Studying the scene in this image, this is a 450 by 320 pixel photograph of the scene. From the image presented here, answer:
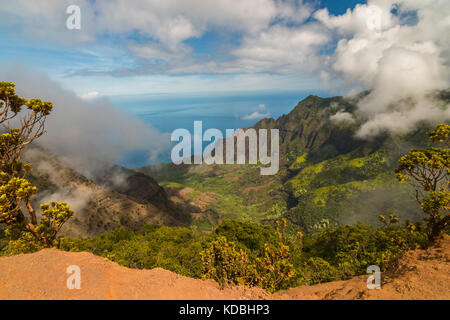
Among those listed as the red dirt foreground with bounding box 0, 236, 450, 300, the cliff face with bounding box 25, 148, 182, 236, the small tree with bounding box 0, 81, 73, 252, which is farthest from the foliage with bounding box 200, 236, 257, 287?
the cliff face with bounding box 25, 148, 182, 236

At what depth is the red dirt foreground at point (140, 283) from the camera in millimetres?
12442

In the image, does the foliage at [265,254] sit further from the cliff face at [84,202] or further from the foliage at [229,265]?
the cliff face at [84,202]

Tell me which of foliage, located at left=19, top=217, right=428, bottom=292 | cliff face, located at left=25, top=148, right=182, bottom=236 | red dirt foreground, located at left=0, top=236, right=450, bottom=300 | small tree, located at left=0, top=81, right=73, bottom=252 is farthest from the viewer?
cliff face, located at left=25, top=148, right=182, bottom=236

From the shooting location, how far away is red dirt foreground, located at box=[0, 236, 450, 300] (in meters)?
12.4

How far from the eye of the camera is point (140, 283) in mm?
13945

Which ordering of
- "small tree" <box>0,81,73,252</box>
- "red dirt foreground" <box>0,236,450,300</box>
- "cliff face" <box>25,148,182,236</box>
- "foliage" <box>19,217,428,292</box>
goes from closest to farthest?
"red dirt foreground" <box>0,236,450,300</box>, "small tree" <box>0,81,73,252</box>, "foliage" <box>19,217,428,292</box>, "cliff face" <box>25,148,182,236</box>

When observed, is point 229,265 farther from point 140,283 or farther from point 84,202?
point 84,202

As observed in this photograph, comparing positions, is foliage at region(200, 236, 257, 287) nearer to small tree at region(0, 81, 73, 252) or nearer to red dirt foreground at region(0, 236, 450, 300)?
red dirt foreground at region(0, 236, 450, 300)

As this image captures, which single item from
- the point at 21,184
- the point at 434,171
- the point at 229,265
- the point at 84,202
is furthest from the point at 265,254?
the point at 84,202
